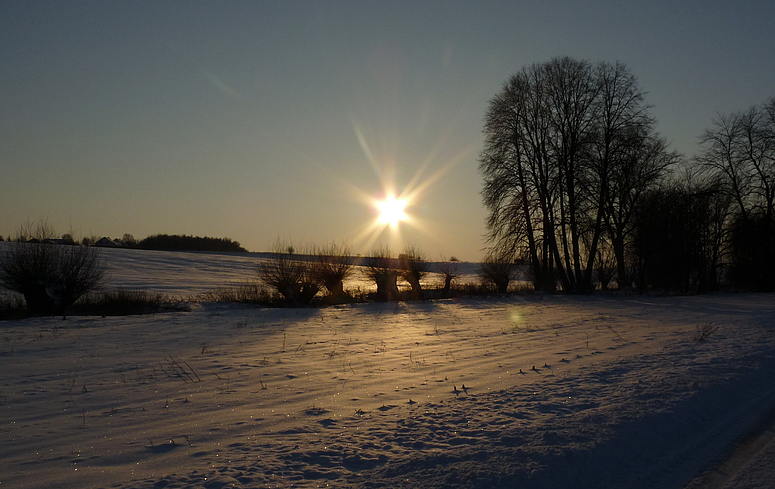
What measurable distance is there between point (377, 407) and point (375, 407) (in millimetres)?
27

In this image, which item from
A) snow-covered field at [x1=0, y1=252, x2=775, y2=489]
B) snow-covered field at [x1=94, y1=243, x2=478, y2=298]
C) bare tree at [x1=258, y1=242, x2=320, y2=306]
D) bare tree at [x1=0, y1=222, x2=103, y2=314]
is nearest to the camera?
snow-covered field at [x1=0, y1=252, x2=775, y2=489]

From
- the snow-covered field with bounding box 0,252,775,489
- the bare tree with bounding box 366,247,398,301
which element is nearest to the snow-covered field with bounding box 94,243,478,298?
the bare tree with bounding box 366,247,398,301

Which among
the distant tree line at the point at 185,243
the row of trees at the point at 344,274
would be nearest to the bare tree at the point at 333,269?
the row of trees at the point at 344,274

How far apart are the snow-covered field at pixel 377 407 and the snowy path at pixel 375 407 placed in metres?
0.03

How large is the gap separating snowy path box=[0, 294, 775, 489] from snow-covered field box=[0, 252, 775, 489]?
29mm

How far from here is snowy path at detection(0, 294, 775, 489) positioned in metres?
4.88

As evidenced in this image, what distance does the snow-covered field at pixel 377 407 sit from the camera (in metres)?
4.87

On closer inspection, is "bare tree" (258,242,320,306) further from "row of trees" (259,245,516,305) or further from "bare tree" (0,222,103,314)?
"bare tree" (0,222,103,314)

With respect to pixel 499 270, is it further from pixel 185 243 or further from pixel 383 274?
pixel 185 243

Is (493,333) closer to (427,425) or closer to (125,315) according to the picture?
(427,425)

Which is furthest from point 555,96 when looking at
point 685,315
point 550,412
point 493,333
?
point 550,412

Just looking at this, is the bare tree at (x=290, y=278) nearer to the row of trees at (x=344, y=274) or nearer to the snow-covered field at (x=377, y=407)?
the row of trees at (x=344, y=274)

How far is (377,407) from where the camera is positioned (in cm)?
688

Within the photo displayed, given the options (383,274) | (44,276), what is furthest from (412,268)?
(44,276)
